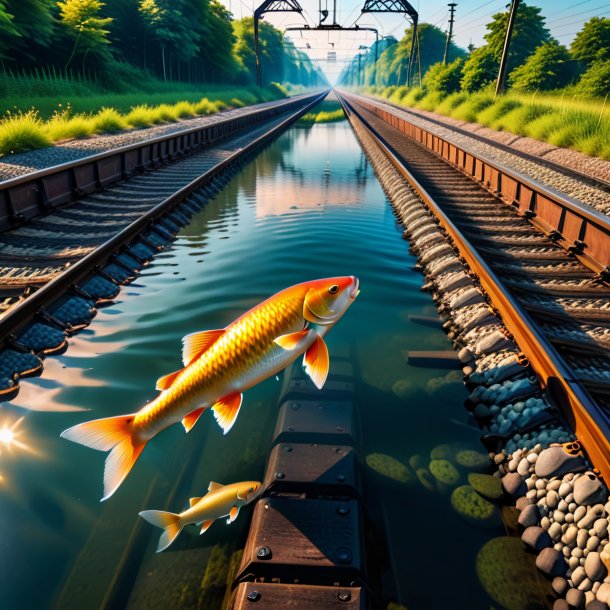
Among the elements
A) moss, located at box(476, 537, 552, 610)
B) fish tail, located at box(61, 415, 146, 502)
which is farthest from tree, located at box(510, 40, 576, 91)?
fish tail, located at box(61, 415, 146, 502)

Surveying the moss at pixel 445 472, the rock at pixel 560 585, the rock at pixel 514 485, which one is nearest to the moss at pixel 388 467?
the moss at pixel 445 472

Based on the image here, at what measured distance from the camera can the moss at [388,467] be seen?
3.45m

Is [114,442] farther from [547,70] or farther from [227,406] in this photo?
[547,70]

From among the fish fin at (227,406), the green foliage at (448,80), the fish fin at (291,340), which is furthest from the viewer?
the green foliage at (448,80)

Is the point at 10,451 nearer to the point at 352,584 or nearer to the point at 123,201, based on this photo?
the point at 352,584

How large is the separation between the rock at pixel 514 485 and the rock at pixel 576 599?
2.48 feet

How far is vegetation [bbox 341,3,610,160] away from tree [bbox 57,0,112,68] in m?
28.2

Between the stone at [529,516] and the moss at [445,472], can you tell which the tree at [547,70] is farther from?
the stone at [529,516]

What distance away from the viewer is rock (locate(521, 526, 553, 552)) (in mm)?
2830

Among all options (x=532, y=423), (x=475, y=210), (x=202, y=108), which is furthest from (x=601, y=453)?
(x=202, y=108)

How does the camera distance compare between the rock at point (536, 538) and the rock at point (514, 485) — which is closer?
the rock at point (536, 538)

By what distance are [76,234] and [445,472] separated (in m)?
7.54

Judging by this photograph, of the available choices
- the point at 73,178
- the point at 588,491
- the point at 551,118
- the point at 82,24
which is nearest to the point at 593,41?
the point at 551,118

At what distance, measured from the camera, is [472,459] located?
11.8ft
